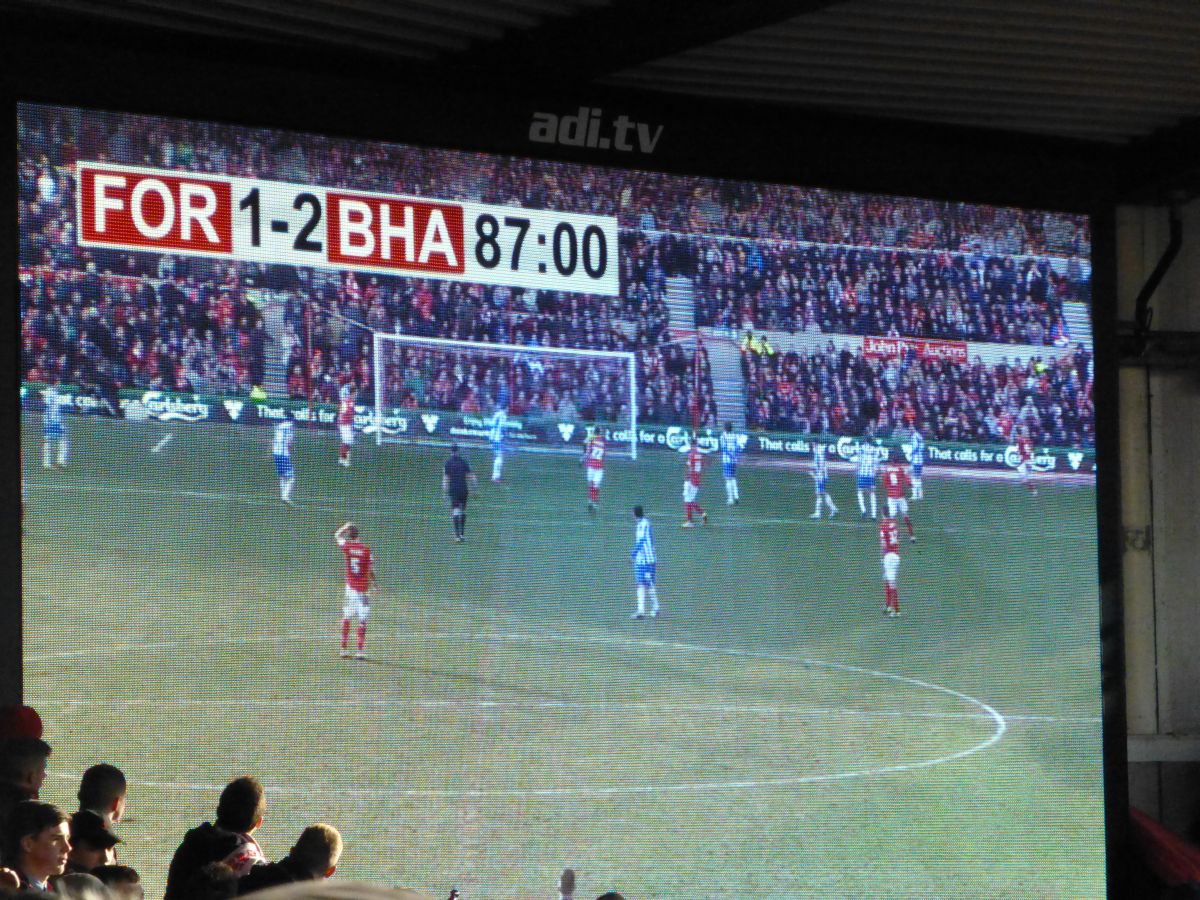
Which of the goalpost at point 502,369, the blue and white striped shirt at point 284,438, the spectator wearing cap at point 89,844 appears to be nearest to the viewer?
the spectator wearing cap at point 89,844

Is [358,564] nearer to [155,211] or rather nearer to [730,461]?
[155,211]

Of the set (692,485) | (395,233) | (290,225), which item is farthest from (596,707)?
(290,225)

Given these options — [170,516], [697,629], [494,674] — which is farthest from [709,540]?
[170,516]

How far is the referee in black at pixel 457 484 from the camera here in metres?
→ 6.09

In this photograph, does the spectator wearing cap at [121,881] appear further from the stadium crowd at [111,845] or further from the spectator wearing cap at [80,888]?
the spectator wearing cap at [80,888]

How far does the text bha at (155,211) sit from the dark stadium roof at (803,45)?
1.84 feet

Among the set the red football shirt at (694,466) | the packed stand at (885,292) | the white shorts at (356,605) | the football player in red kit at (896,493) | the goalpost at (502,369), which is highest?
the packed stand at (885,292)

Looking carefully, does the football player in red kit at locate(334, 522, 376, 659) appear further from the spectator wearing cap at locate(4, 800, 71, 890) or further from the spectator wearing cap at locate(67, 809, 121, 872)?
the spectator wearing cap at locate(4, 800, 71, 890)

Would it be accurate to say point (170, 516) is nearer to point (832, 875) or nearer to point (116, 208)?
point (116, 208)

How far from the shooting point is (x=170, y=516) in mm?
5730

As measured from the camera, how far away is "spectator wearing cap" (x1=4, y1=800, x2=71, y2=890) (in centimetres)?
310

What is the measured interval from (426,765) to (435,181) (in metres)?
1.97

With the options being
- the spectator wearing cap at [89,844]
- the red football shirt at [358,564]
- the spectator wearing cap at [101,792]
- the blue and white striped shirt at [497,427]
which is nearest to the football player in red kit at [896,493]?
the blue and white striped shirt at [497,427]

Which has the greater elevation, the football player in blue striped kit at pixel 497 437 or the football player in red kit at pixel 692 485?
the football player in blue striped kit at pixel 497 437
